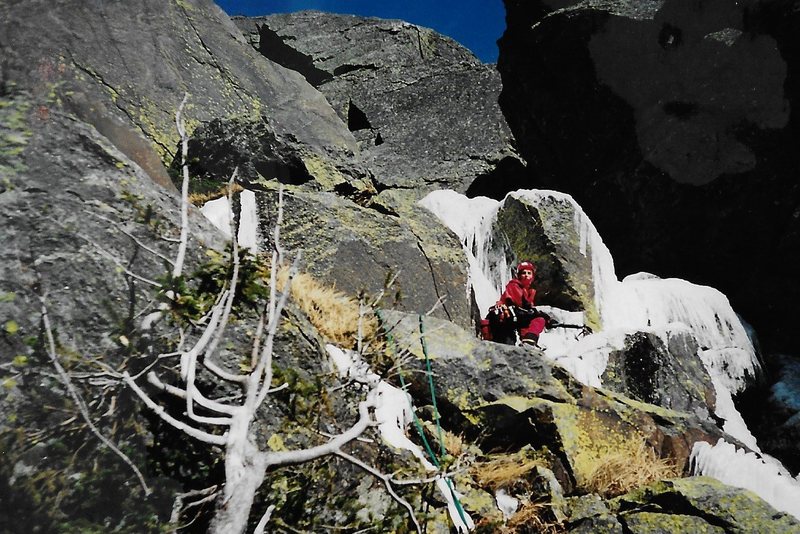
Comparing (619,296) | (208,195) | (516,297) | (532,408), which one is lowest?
(532,408)

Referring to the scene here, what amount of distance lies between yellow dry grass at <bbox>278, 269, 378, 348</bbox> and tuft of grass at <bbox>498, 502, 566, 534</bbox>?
2136mm

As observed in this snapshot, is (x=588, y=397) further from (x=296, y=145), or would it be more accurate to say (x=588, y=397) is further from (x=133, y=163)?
(x=296, y=145)

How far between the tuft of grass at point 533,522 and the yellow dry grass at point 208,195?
22.9 feet

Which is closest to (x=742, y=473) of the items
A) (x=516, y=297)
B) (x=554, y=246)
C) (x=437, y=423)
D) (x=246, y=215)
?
(x=437, y=423)

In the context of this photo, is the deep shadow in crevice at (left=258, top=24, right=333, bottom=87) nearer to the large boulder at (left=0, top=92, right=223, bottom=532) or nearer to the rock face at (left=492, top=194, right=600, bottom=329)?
the rock face at (left=492, top=194, right=600, bottom=329)

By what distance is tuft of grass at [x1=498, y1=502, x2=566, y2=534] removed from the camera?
5.16m

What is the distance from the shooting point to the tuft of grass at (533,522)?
516 cm

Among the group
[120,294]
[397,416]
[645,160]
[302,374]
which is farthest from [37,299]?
[645,160]

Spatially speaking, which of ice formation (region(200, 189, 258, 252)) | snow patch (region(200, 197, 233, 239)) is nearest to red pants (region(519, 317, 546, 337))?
ice formation (region(200, 189, 258, 252))

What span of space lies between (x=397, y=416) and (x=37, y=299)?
3.24m

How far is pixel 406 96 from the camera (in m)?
22.4

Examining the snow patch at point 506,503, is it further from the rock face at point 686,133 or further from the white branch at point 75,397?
the rock face at point 686,133

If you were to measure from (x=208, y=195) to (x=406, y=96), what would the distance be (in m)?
13.4

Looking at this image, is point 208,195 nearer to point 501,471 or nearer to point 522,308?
point 522,308
